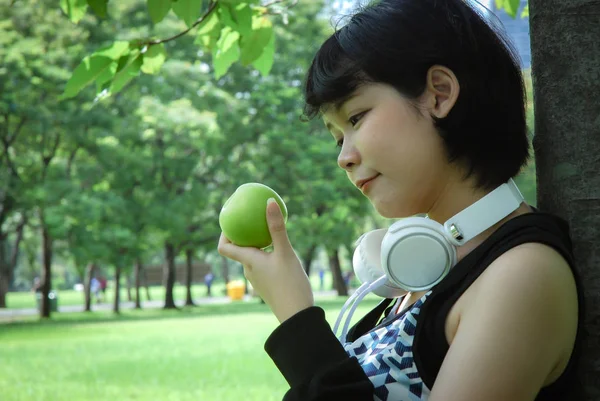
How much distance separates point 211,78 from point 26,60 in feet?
25.6

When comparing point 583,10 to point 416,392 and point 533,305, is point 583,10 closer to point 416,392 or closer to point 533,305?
point 533,305

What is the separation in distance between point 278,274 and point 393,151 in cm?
36

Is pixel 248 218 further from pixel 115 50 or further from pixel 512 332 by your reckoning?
pixel 115 50

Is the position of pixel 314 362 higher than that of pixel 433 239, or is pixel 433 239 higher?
pixel 433 239

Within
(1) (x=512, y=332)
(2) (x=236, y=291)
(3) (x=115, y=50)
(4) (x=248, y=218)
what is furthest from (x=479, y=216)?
(2) (x=236, y=291)

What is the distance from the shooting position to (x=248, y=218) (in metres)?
1.80

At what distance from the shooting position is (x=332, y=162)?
2619cm

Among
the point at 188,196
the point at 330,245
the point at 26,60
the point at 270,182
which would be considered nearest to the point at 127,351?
the point at 26,60

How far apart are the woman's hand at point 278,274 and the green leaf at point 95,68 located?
109 centimetres

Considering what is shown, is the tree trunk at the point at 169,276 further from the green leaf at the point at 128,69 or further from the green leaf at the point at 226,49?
the green leaf at the point at 128,69

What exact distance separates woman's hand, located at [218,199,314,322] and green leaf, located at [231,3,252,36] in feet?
3.46

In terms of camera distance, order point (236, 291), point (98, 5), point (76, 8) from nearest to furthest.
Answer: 1. point (98, 5)
2. point (76, 8)
3. point (236, 291)

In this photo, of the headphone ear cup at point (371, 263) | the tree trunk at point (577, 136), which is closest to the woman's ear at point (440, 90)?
the tree trunk at point (577, 136)

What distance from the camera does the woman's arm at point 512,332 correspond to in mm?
1237
